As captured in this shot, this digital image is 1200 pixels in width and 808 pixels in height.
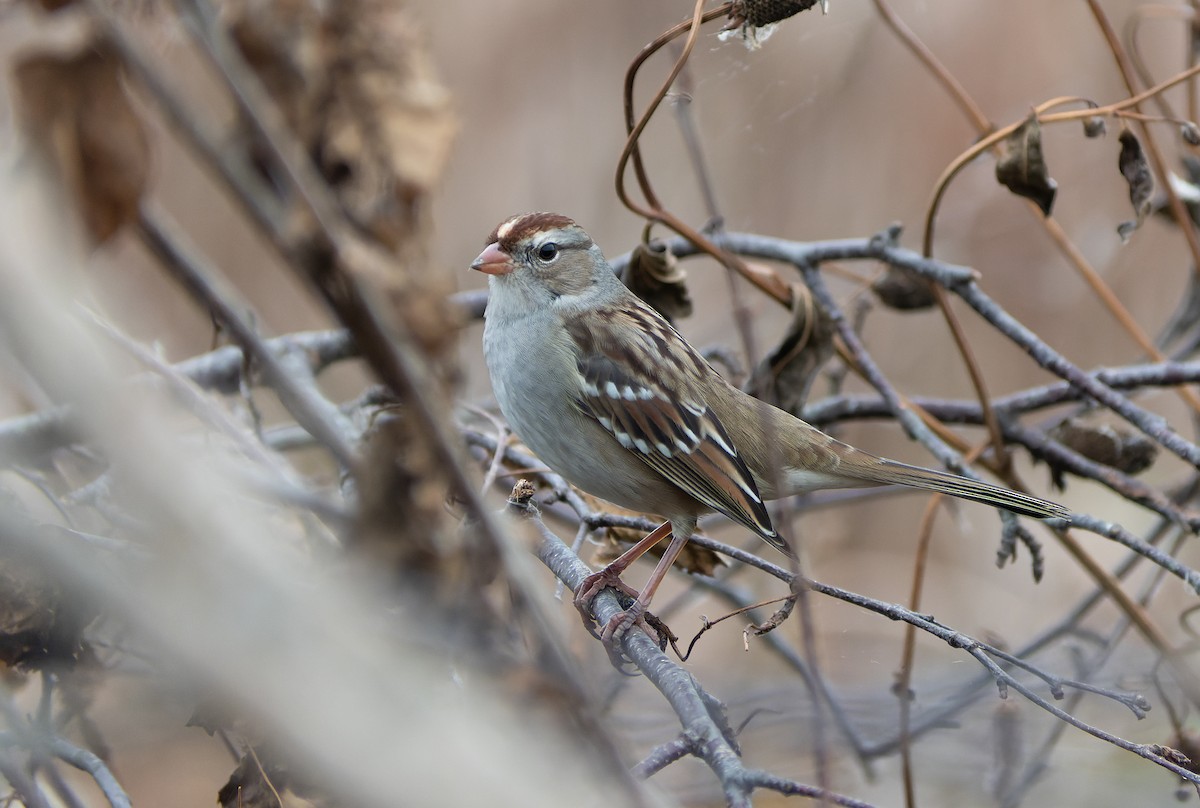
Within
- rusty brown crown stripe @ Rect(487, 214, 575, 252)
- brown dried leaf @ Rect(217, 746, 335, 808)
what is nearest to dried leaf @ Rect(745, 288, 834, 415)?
rusty brown crown stripe @ Rect(487, 214, 575, 252)

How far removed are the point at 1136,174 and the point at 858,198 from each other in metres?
3.22

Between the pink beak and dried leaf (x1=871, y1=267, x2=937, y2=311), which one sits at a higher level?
the pink beak

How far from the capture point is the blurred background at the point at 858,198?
15.0 feet

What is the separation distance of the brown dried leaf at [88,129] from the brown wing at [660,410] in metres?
1.84

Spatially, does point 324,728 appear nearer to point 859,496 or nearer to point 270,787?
point 270,787

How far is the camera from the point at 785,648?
2727mm

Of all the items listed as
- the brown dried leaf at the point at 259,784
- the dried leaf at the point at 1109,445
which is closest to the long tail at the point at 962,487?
the dried leaf at the point at 1109,445

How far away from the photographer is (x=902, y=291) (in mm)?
2805

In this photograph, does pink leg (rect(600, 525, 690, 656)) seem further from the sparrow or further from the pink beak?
the pink beak

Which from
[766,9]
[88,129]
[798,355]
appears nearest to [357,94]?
[88,129]

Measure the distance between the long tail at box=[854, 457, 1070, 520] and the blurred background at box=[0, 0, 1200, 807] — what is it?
147 cm

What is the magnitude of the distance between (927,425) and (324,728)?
2357 millimetres

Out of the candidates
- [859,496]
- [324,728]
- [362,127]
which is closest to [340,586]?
[324,728]

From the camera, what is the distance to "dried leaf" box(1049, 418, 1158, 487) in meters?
2.47
